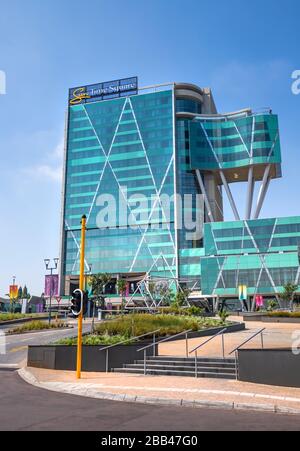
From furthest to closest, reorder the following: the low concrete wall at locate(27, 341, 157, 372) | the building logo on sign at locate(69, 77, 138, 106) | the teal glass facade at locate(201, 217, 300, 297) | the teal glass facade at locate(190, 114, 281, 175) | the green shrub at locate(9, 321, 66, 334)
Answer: the building logo on sign at locate(69, 77, 138, 106) < the teal glass facade at locate(190, 114, 281, 175) < the teal glass facade at locate(201, 217, 300, 297) < the green shrub at locate(9, 321, 66, 334) < the low concrete wall at locate(27, 341, 157, 372)

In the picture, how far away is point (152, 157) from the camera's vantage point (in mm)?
127312

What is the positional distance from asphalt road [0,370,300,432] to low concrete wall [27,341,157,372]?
19.9ft

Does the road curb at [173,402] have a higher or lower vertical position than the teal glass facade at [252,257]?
lower

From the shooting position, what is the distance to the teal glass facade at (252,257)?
101m

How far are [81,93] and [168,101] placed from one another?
32.1 m

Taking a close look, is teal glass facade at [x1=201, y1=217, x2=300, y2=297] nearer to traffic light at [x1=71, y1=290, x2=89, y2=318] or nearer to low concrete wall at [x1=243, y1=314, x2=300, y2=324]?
low concrete wall at [x1=243, y1=314, x2=300, y2=324]

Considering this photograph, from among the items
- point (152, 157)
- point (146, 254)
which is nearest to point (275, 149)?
point (152, 157)

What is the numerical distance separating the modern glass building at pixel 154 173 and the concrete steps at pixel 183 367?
9264 cm

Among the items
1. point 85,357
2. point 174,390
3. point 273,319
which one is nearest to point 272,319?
point 273,319

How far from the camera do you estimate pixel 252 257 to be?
104062mm

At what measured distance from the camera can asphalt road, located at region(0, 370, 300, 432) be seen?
768 centimetres

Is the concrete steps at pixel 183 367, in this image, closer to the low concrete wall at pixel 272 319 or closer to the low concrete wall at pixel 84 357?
the low concrete wall at pixel 84 357

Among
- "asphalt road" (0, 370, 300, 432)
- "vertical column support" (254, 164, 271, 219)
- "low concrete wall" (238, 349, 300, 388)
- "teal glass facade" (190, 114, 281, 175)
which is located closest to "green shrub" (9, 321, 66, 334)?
"asphalt road" (0, 370, 300, 432)

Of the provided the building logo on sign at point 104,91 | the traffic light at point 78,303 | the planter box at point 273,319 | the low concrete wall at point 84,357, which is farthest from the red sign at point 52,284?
the building logo on sign at point 104,91
